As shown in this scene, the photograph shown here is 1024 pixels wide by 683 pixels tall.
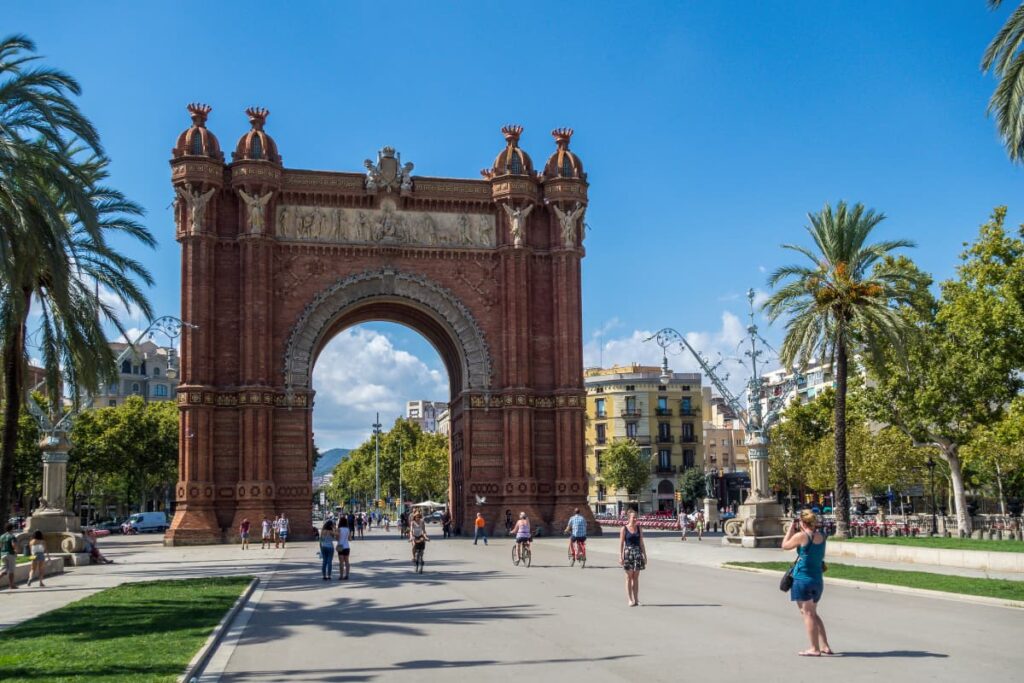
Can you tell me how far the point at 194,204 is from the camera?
44.9 metres

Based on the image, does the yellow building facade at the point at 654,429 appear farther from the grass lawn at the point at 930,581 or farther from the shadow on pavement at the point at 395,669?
the shadow on pavement at the point at 395,669

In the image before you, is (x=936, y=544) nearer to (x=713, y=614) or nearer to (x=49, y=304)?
(x=713, y=614)

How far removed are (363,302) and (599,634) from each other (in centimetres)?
3579

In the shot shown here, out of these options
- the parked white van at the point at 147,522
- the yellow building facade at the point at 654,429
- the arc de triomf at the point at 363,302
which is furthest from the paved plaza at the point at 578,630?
the yellow building facade at the point at 654,429

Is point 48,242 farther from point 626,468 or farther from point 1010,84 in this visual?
point 626,468

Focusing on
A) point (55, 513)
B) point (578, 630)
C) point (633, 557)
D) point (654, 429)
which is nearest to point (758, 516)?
point (633, 557)

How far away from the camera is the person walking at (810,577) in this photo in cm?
1148

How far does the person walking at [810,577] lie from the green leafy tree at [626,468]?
7619 centimetres

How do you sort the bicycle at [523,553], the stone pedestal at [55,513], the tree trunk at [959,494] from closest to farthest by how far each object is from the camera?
1. the bicycle at [523,553]
2. the stone pedestal at [55,513]
3. the tree trunk at [959,494]

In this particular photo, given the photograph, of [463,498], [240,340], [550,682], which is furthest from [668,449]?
[550,682]

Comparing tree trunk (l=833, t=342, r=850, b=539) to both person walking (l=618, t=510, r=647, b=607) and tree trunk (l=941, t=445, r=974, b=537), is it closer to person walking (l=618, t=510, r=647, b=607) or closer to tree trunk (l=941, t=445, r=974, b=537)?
tree trunk (l=941, t=445, r=974, b=537)

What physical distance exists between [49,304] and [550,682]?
19868mm

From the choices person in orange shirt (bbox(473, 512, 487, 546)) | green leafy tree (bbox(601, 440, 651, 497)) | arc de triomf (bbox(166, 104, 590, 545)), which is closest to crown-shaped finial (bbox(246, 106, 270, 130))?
arc de triomf (bbox(166, 104, 590, 545))

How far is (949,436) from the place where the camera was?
4066cm
